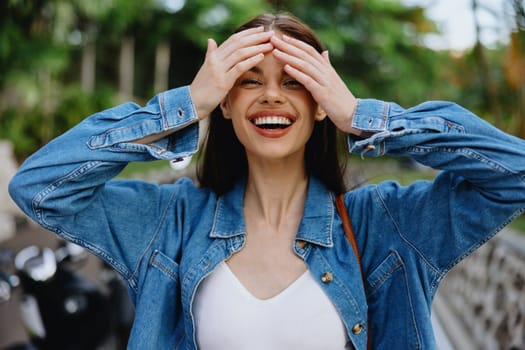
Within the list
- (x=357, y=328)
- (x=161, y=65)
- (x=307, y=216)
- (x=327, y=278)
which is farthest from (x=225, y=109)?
(x=161, y=65)

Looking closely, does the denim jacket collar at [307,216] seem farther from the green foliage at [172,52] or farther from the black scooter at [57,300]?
the green foliage at [172,52]

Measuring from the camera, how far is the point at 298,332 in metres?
1.34

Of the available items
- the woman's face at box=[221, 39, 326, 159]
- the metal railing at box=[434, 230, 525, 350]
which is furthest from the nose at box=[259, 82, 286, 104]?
the metal railing at box=[434, 230, 525, 350]

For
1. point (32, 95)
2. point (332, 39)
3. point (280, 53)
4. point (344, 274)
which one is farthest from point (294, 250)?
point (332, 39)

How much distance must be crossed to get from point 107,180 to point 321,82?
598 millimetres

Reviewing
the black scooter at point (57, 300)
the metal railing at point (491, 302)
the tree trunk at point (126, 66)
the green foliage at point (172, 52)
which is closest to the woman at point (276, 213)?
the black scooter at point (57, 300)

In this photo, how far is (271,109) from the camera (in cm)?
141

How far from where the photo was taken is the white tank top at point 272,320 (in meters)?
1.34

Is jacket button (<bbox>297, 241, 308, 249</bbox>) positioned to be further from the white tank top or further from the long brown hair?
the long brown hair

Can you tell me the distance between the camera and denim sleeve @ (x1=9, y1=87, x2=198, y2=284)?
4.37ft

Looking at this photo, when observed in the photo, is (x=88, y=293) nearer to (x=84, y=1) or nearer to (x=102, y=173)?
(x=102, y=173)

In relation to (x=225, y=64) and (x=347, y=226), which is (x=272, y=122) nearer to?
(x=225, y=64)

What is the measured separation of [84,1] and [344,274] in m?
8.22

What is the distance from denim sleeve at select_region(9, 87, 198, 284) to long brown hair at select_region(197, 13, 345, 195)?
208 mm
